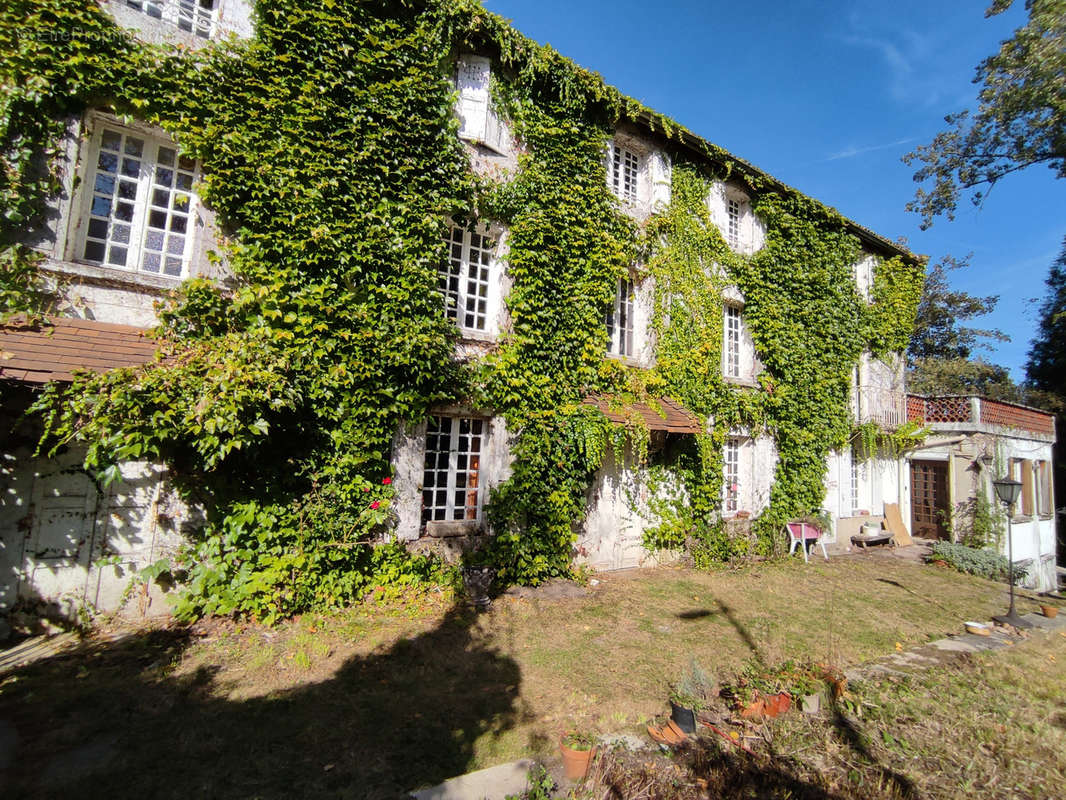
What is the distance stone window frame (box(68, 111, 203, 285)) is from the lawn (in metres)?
4.61

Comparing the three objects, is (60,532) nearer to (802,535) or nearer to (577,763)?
(577,763)

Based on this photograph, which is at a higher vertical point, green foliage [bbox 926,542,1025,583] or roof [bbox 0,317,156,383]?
roof [bbox 0,317,156,383]

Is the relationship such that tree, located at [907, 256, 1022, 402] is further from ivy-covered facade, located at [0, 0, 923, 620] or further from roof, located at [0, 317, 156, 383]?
roof, located at [0, 317, 156, 383]

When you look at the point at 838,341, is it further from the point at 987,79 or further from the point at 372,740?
the point at 372,740

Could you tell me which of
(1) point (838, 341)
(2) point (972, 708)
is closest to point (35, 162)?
(2) point (972, 708)

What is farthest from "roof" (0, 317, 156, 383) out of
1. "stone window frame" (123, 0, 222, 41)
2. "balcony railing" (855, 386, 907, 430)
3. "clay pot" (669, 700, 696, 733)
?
"balcony railing" (855, 386, 907, 430)

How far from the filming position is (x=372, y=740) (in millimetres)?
4051

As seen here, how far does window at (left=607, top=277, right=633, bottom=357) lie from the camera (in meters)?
10.3

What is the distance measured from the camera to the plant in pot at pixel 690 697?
414 centimetres

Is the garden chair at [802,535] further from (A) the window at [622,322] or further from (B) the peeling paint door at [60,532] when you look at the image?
(B) the peeling paint door at [60,532]

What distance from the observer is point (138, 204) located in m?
6.52

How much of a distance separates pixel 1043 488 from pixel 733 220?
1493cm

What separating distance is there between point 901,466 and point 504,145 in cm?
1533

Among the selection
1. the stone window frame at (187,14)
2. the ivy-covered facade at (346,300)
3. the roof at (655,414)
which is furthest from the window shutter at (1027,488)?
the stone window frame at (187,14)
